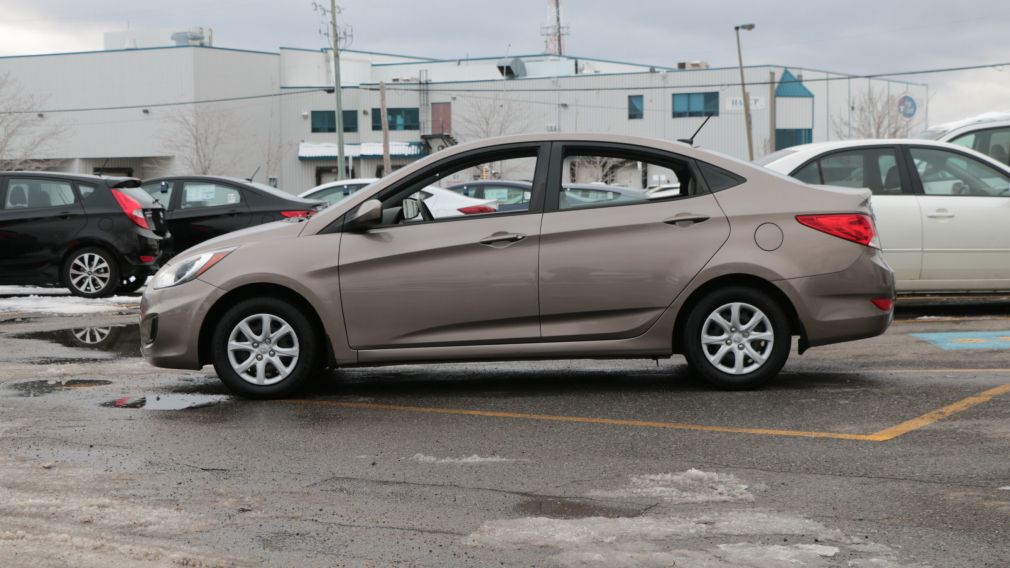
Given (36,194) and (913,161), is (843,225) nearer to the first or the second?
(913,161)

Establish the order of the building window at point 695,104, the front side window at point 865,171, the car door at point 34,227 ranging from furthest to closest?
the building window at point 695,104
the car door at point 34,227
the front side window at point 865,171

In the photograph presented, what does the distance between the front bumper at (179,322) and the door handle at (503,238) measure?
1.67 meters

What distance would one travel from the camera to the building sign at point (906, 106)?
71.5 meters

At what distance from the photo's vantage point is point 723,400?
7359 mm

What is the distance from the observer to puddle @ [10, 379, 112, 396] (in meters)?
8.14

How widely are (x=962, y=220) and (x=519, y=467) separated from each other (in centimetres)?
691

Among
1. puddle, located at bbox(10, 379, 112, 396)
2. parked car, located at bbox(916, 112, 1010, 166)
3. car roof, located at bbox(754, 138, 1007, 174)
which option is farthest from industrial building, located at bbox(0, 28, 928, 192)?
puddle, located at bbox(10, 379, 112, 396)

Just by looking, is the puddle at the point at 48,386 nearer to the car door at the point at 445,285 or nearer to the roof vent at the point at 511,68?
the car door at the point at 445,285

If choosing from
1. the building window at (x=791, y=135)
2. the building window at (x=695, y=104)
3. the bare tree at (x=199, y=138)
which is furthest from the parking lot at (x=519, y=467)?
the bare tree at (x=199, y=138)

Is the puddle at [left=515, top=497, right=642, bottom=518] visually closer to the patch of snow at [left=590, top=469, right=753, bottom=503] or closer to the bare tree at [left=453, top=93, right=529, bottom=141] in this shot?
the patch of snow at [left=590, top=469, right=753, bottom=503]

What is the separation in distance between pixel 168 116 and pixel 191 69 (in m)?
3.07

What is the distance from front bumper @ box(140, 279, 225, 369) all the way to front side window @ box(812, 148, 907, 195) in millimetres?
5972

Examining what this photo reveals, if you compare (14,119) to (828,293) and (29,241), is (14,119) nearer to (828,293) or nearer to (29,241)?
(29,241)

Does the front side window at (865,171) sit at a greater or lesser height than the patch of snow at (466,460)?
greater
